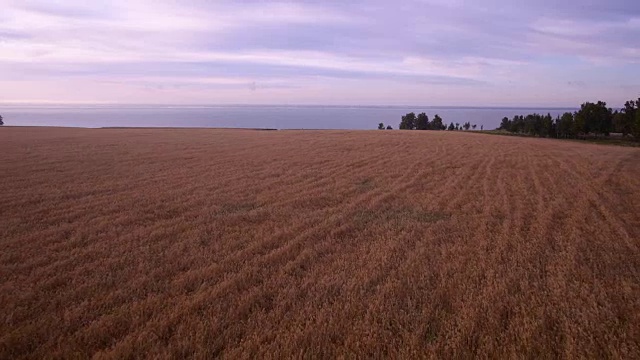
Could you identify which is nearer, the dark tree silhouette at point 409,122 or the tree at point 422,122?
the tree at point 422,122

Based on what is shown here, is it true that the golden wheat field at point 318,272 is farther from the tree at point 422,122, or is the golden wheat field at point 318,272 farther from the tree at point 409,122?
the tree at point 409,122

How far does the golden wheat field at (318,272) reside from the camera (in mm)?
4559

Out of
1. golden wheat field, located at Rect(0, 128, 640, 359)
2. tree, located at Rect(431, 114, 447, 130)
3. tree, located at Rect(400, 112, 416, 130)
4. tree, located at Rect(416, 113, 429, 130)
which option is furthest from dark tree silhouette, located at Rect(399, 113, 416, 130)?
golden wheat field, located at Rect(0, 128, 640, 359)

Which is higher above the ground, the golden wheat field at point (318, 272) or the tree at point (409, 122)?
the tree at point (409, 122)

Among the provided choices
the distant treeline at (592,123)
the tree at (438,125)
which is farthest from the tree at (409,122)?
the distant treeline at (592,123)

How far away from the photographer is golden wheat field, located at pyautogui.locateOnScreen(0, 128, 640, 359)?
4.56 m

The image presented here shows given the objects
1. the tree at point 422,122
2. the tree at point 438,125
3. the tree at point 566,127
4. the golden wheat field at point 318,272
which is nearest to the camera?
the golden wheat field at point 318,272

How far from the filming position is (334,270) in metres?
6.46

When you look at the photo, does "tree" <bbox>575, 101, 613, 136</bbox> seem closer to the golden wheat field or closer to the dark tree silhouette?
the dark tree silhouette

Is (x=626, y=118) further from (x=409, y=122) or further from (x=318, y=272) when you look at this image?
(x=318, y=272)

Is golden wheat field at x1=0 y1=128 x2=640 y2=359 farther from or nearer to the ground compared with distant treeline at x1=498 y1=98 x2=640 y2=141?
nearer to the ground

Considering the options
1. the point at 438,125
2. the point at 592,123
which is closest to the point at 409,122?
the point at 438,125

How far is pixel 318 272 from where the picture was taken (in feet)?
20.9

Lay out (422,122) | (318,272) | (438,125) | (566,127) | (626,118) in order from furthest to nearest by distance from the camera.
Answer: (422,122)
(438,125)
(566,127)
(626,118)
(318,272)
